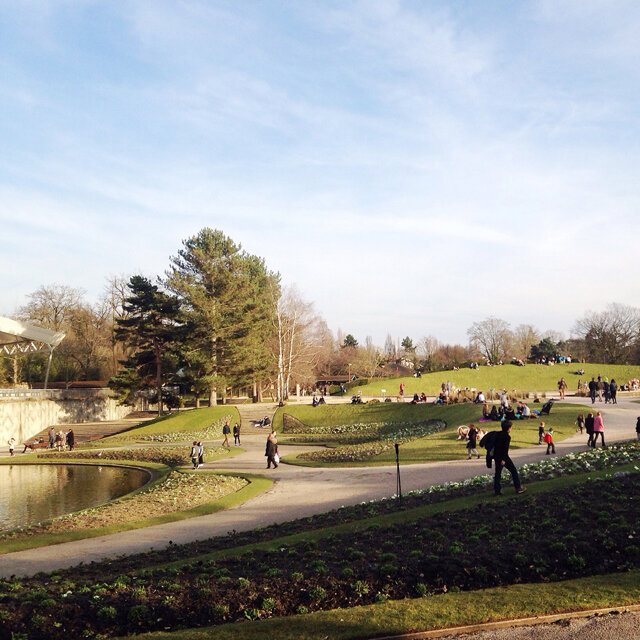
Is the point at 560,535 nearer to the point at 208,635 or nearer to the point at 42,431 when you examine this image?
the point at 208,635

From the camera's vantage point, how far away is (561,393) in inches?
1828

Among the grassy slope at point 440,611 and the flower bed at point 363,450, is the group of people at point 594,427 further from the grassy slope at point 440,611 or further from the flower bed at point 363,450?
the grassy slope at point 440,611

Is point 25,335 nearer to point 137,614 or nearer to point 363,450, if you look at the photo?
point 363,450

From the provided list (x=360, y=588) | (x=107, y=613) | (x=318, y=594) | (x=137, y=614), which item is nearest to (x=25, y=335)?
(x=107, y=613)

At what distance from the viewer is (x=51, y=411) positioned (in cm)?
5444

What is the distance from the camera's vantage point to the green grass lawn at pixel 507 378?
61562 millimetres

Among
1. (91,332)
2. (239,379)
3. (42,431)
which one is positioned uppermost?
(91,332)

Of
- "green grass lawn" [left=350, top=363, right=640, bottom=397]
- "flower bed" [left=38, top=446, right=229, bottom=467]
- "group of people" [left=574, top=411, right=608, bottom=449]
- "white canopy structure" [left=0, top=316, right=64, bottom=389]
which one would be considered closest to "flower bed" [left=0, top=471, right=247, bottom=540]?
"flower bed" [left=38, top=446, right=229, bottom=467]

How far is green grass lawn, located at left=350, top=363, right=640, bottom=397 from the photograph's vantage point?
61.6 metres

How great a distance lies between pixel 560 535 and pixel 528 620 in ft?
10.9

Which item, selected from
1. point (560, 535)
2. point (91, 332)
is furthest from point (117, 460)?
point (91, 332)

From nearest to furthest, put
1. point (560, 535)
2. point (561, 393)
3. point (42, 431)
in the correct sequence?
1. point (560, 535)
2. point (561, 393)
3. point (42, 431)

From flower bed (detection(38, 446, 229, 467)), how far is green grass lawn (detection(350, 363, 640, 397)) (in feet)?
106

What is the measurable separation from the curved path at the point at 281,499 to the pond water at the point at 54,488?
455 centimetres
